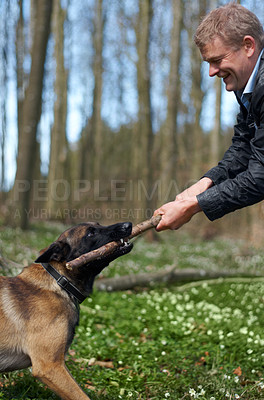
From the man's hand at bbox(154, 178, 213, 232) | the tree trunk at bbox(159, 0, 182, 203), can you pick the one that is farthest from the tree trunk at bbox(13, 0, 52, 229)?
the man's hand at bbox(154, 178, 213, 232)

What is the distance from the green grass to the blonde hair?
3.06m

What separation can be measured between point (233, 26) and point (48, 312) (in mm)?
2857

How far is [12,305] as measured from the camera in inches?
136

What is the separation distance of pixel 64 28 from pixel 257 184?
2178cm

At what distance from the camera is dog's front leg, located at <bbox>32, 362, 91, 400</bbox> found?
125 inches

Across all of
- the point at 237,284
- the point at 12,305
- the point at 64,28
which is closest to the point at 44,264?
the point at 12,305

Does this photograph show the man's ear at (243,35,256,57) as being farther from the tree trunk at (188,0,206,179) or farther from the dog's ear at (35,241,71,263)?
the tree trunk at (188,0,206,179)

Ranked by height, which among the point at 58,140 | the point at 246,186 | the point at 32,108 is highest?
the point at 32,108

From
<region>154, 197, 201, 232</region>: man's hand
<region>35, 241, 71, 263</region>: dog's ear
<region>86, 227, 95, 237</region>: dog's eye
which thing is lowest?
<region>35, 241, 71, 263</region>: dog's ear

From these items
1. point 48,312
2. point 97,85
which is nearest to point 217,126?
point 97,85

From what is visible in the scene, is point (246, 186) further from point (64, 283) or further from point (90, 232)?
point (64, 283)

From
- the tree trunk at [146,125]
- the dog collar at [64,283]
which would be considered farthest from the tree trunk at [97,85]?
the dog collar at [64,283]

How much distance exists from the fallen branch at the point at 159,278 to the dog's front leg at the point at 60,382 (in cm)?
413

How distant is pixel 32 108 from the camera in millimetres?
12914
